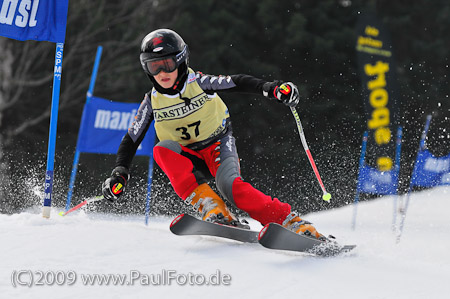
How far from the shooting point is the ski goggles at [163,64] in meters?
3.12

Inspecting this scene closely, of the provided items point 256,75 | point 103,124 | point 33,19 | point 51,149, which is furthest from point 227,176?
point 256,75

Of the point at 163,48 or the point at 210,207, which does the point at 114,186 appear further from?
the point at 163,48

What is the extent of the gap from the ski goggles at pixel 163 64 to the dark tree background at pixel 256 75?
30.0 feet

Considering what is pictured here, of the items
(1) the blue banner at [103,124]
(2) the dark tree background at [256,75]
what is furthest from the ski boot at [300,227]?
(2) the dark tree background at [256,75]

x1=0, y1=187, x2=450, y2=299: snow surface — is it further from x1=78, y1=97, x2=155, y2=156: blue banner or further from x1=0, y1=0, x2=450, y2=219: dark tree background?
x1=0, y1=0, x2=450, y2=219: dark tree background

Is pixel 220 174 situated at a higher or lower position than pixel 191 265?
higher

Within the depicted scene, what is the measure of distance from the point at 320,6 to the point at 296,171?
5519 millimetres

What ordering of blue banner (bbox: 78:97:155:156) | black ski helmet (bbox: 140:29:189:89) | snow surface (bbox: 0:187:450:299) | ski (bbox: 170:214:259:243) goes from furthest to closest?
blue banner (bbox: 78:97:155:156), black ski helmet (bbox: 140:29:189:89), ski (bbox: 170:214:259:243), snow surface (bbox: 0:187:450:299)

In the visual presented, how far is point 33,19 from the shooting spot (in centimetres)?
377

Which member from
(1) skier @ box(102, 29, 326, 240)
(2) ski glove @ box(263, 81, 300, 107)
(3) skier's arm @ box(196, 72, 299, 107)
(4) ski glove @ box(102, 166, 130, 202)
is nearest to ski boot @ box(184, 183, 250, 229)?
(1) skier @ box(102, 29, 326, 240)

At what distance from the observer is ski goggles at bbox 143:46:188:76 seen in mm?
3124

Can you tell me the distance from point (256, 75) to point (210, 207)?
11.0m

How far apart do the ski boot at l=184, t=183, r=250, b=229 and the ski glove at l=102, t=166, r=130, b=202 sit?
0.44 metres

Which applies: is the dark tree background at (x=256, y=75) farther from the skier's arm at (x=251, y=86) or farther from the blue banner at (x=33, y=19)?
the skier's arm at (x=251, y=86)
